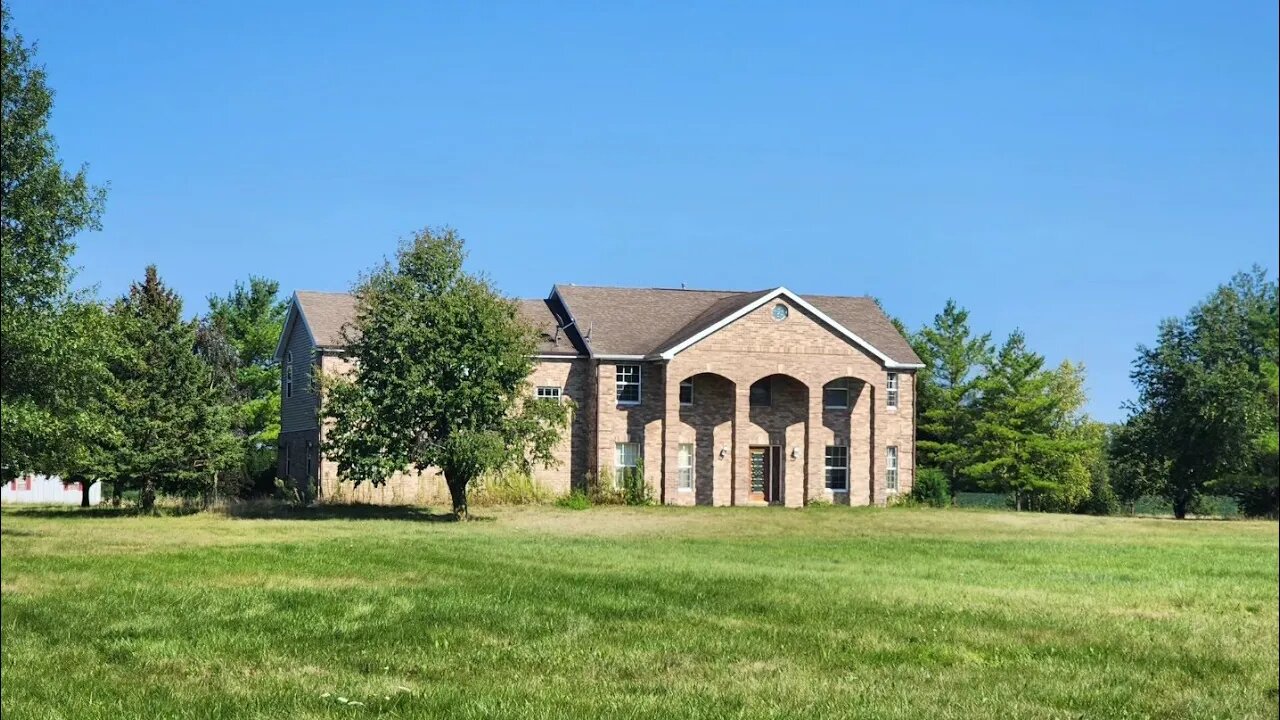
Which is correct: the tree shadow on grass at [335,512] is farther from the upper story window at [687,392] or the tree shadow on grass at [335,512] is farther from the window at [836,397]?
the window at [836,397]

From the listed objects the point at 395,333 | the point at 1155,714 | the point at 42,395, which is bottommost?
the point at 1155,714

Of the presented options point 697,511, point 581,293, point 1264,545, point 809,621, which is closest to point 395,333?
point 697,511

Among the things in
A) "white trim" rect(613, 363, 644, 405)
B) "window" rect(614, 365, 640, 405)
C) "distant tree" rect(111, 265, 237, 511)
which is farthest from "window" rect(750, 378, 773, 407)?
"distant tree" rect(111, 265, 237, 511)

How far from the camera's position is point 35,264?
2456cm

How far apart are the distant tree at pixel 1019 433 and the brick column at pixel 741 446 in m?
11.2

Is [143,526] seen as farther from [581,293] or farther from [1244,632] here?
[1244,632]

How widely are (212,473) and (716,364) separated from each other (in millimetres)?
16401

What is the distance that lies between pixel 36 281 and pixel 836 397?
28.9 meters

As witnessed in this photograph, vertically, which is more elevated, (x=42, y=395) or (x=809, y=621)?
(x=42, y=395)

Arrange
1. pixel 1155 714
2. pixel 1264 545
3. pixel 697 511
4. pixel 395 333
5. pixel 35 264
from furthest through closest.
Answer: pixel 697 511 < pixel 395 333 < pixel 1264 545 < pixel 35 264 < pixel 1155 714

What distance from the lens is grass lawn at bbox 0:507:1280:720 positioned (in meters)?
8.84

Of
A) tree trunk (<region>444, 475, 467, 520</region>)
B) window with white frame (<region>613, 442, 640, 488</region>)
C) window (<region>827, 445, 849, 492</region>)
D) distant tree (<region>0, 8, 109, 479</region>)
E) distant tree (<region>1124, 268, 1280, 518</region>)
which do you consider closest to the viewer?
distant tree (<region>0, 8, 109, 479</region>)

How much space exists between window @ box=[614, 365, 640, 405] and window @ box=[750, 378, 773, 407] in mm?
4134

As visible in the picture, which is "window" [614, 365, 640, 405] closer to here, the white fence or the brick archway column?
the brick archway column
